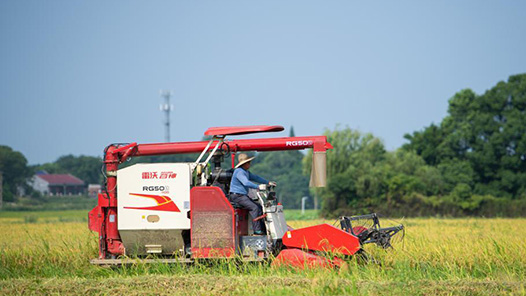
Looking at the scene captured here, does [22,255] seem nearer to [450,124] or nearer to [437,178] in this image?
[437,178]

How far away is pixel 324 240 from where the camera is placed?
459 inches

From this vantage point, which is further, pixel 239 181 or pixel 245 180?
pixel 239 181

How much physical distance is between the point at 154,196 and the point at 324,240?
3.41 m

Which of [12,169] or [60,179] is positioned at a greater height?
[12,169]

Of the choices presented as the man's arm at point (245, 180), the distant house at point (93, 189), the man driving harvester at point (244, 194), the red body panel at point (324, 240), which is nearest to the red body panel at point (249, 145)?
the man driving harvester at point (244, 194)

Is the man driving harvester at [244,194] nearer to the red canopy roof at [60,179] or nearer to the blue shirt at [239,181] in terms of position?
the blue shirt at [239,181]

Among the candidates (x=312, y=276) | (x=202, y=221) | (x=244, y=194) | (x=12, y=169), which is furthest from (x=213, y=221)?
(x=12, y=169)

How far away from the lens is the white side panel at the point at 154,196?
40.5 feet

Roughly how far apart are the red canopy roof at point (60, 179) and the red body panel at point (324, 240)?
308 ft

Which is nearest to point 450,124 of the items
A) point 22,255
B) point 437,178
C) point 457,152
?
point 457,152

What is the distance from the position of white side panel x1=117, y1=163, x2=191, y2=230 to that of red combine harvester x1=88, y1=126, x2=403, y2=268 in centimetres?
2

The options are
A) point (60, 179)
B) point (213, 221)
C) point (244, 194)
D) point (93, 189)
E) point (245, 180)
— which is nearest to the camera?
point (213, 221)

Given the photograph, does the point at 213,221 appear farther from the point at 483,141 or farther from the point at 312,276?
the point at 483,141

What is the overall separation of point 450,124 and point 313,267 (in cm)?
6257
